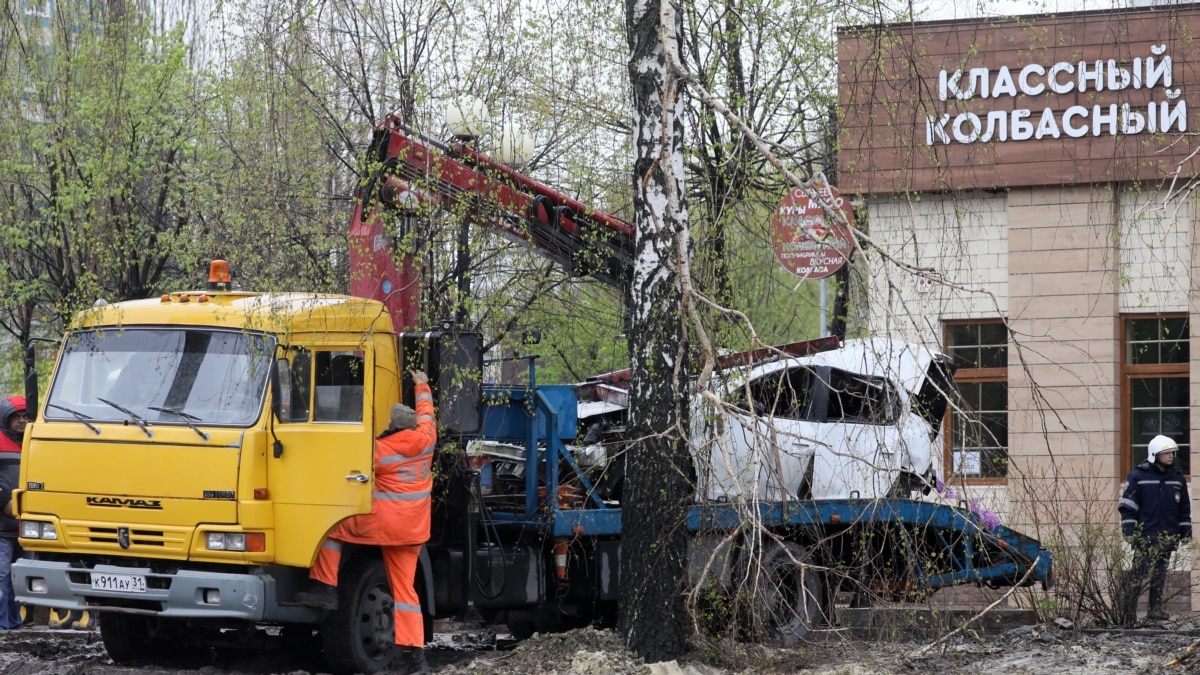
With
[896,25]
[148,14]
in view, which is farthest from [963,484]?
[148,14]

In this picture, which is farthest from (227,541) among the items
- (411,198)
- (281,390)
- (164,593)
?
(411,198)

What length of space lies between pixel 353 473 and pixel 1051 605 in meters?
5.26

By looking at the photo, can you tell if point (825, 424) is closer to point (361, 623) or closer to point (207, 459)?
point (361, 623)

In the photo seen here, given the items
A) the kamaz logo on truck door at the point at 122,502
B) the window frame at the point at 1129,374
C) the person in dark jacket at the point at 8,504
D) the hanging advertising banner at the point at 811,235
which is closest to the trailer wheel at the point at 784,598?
the hanging advertising banner at the point at 811,235

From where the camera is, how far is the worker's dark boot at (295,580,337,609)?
358 inches

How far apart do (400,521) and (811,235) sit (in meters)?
3.20

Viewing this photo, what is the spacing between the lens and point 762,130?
14.8 metres

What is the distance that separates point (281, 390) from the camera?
9.11 metres

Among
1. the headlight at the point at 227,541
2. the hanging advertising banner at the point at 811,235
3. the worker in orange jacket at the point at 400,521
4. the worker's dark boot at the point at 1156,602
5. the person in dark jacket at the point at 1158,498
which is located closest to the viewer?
the hanging advertising banner at the point at 811,235

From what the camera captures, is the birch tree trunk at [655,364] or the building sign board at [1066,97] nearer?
the birch tree trunk at [655,364]

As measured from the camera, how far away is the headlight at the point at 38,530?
9.16 meters

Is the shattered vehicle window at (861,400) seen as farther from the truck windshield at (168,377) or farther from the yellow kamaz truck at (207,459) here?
the truck windshield at (168,377)

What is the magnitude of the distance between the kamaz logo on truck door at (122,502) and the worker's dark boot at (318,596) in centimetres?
104

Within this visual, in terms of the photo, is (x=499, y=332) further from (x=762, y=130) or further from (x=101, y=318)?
(x=762, y=130)
